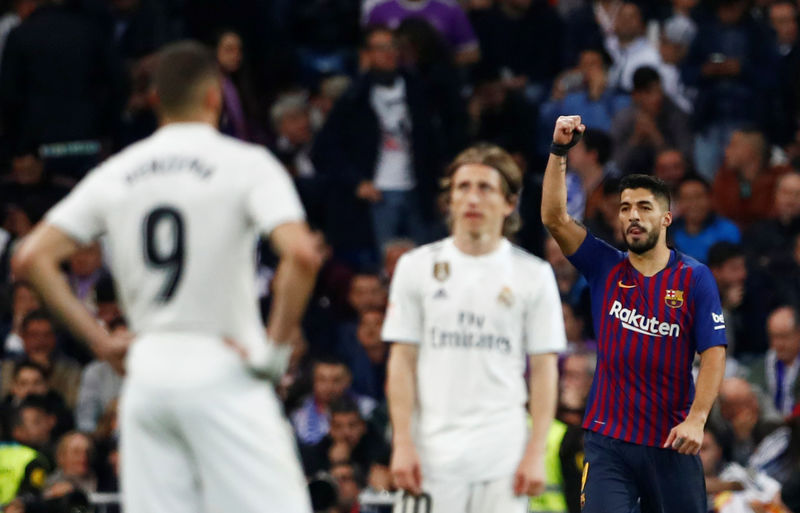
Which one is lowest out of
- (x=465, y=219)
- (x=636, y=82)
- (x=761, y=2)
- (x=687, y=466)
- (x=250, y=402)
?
(x=687, y=466)

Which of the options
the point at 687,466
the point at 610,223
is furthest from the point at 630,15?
the point at 687,466

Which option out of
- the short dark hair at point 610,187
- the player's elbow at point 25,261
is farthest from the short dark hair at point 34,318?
the player's elbow at point 25,261

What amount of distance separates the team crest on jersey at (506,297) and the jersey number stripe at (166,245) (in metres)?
1.95

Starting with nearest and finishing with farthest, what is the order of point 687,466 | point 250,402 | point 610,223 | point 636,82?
point 250,402
point 687,466
point 610,223
point 636,82

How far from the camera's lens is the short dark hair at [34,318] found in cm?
1319

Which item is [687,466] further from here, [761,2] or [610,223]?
[761,2]

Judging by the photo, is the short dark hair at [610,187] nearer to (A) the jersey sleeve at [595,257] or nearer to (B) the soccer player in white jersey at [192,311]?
(A) the jersey sleeve at [595,257]

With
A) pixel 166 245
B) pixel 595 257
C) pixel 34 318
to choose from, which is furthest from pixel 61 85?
pixel 166 245

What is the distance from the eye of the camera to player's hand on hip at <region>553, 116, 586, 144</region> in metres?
7.57

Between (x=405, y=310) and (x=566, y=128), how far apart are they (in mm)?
1287

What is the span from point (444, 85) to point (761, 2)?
11.3ft

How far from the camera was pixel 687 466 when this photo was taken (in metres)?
7.85

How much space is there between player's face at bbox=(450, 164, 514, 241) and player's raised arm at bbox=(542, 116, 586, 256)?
65 centimetres

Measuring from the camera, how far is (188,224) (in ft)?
17.8
